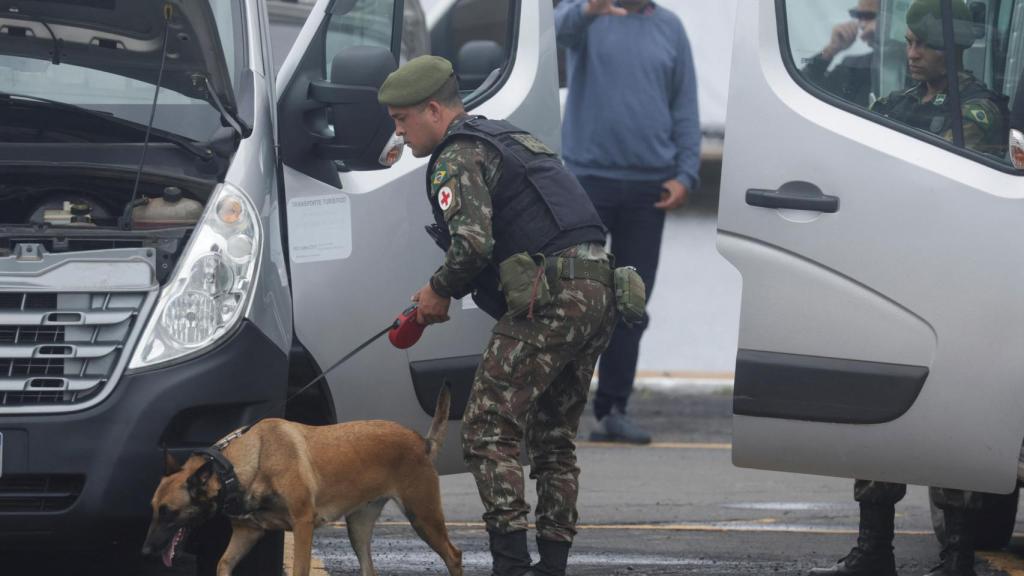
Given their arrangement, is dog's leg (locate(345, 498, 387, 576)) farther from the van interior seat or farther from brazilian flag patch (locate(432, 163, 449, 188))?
the van interior seat

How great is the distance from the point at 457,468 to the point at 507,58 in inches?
50.5

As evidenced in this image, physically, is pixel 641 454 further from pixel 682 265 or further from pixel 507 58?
pixel 682 265

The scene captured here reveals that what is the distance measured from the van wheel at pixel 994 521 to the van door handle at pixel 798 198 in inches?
61.9

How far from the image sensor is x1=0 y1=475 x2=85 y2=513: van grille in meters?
3.92

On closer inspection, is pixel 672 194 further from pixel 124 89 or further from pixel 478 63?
pixel 124 89

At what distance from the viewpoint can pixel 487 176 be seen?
15.0ft

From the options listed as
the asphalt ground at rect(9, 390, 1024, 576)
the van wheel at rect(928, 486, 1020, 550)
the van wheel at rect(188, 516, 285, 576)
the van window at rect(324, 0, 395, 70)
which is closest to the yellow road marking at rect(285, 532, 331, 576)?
the asphalt ground at rect(9, 390, 1024, 576)

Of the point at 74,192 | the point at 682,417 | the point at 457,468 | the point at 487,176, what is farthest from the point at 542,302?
the point at 682,417

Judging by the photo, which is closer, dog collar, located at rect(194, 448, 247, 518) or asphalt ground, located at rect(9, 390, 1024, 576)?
dog collar, located at rect(194, 448, 247, 518)

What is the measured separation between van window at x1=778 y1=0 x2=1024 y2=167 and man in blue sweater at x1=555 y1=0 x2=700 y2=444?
3.01 metres

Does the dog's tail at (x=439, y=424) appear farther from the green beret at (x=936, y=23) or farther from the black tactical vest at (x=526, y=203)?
the green beret at (x=936, y=23)

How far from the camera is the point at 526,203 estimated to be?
4648 millimetres

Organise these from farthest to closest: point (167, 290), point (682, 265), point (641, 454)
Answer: point (682, 265), point (641, 454), point (167, 290)

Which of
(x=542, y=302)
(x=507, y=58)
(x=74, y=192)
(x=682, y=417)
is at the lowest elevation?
(x=682, y=417)
